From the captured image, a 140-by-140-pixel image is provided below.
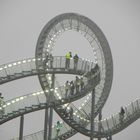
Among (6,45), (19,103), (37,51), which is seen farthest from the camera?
(6,45)

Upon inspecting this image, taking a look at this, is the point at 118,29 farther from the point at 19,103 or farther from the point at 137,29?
the point at 19,103

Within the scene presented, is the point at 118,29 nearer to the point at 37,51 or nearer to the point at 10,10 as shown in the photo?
the point at 10,10

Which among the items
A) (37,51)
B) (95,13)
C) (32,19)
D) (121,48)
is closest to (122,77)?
(121,48)

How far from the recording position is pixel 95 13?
151 ft

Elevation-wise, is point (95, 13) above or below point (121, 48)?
above

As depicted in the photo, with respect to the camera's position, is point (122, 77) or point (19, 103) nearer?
point (19, 103)

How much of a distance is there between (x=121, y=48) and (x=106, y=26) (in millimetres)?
2241

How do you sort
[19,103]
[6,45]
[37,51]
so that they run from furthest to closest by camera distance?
[6,45] → [37,51] → [19,103]

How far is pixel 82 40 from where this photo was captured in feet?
151

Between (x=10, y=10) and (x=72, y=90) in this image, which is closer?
(x=72, y=90)

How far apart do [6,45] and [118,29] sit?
9.52 metres

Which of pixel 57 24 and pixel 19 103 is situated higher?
pixel 57 24

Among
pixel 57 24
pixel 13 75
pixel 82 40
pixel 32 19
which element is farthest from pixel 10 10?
pixel 13 75

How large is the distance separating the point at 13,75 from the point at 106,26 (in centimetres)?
1754
